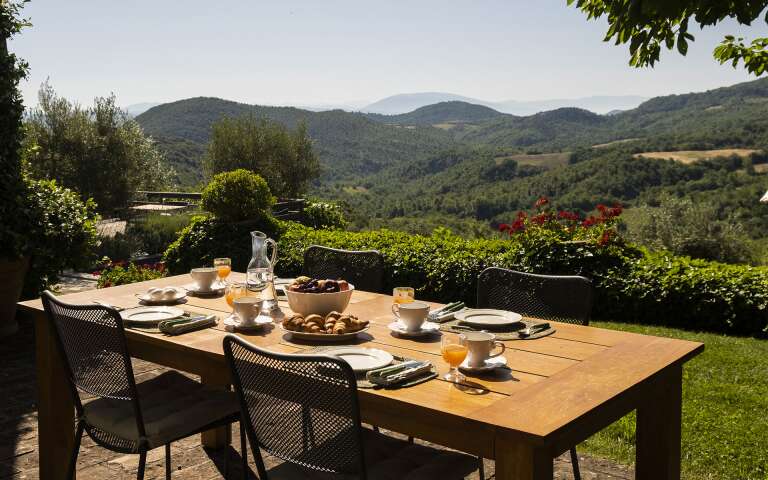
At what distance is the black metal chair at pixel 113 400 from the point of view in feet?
8.18

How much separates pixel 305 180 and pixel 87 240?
1425 cm

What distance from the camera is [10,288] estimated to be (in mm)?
5711

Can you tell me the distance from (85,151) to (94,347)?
1415cm

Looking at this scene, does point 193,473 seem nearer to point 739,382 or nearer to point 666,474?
point 666,474

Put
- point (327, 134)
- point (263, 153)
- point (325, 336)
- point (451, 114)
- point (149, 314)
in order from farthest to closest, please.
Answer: point (451, 114), point (327, 134), point (263, 153), point (149, 314), point (325, 336)

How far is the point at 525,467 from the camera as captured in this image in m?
1.71

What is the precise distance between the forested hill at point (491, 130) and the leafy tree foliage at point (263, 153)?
1120 cm

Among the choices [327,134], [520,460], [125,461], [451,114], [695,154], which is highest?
[451,114]

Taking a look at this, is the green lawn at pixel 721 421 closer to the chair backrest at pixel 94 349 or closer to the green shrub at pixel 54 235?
the chair backrest at pixel 94 349

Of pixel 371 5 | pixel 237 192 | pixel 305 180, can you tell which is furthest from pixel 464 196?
pixel 237 192

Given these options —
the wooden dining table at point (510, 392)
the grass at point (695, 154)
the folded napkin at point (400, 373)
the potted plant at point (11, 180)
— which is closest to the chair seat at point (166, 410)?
the wooden dining table at point (510, 392)

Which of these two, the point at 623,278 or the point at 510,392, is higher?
the point at 510,392

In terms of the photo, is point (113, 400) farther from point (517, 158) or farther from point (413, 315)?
point (517, 158)

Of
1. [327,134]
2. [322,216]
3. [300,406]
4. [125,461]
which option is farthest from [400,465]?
[327,134]
